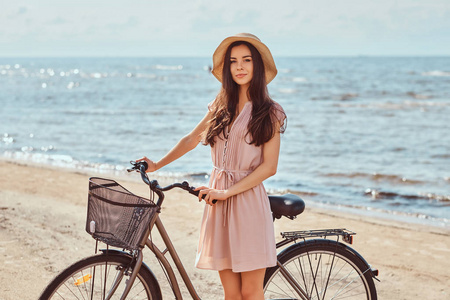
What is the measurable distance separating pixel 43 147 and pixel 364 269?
11662 mm

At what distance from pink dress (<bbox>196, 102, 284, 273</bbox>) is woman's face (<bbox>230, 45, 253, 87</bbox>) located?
0.45 feet

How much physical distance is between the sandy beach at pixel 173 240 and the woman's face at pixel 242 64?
2247 mm

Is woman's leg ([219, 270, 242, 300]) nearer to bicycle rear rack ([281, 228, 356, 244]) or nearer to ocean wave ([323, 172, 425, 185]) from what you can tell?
bicycle rear rack ([281, 228, 356, 244])

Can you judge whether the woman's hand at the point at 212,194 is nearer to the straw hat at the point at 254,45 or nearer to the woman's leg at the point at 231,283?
the woman's leg at the point at 231,283

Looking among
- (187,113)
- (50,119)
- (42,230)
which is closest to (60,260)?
(42,230)

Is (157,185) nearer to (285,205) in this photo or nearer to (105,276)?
(105,276)

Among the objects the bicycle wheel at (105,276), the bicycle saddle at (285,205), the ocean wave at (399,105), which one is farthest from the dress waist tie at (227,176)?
the ocean wave at (399,105)

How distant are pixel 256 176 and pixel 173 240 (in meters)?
3.31

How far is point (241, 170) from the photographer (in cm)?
286

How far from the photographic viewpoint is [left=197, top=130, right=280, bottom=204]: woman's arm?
275 cm

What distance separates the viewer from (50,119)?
19.8 meters

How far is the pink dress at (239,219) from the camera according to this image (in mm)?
2818

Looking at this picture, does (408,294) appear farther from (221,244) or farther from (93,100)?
(93,100)

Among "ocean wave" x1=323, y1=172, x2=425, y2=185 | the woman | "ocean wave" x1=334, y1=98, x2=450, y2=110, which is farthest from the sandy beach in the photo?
"ocean wave" x1=334, y1=98, x2=450, y2=110
